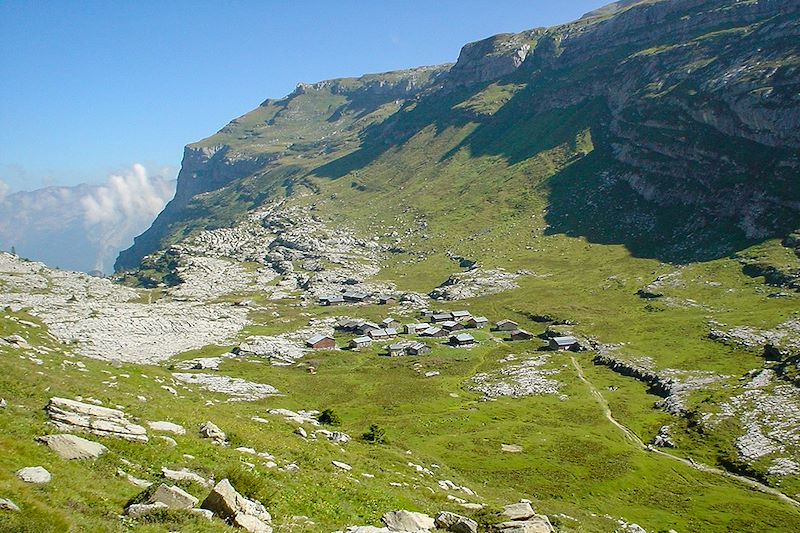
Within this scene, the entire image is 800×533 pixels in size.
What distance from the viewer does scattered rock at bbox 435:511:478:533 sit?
23.5 meters

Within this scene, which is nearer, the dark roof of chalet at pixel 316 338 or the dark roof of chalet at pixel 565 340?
the dark roof of chalet at pixel 565 340

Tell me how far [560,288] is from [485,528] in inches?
5722

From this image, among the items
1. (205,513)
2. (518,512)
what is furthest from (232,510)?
(518,512)

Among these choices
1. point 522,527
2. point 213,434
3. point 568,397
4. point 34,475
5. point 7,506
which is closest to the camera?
point 7,506

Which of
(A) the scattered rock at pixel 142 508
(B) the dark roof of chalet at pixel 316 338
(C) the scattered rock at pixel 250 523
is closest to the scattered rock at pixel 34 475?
(A) the scattered rock at pixel 142 508

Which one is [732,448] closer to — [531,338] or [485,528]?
[485,528]

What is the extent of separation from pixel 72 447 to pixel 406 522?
14445mm

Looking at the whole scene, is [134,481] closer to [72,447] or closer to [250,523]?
[72,447]

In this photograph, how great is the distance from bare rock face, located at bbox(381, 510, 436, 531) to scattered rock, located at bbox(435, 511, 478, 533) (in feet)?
1.45

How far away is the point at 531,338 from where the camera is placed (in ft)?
403

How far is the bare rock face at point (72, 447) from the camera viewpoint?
20.9m

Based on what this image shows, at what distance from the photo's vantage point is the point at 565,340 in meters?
113

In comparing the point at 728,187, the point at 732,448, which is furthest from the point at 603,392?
the point at 728,187

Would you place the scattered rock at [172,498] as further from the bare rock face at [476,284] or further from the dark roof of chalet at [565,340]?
the bare rock face at [476,284]
